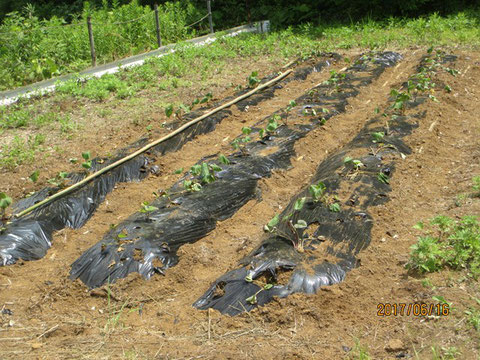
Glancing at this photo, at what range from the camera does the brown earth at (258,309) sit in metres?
3.38

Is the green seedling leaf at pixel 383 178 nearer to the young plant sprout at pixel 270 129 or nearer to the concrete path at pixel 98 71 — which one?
the young plant sprout at pixel 270 129

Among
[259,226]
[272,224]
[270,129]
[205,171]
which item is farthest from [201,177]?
[272,224]

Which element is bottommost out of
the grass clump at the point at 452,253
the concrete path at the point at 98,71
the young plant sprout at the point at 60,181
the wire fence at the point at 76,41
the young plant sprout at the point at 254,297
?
the young plant sprout at the point at 254,297

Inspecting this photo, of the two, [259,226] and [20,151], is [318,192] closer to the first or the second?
[259,226]

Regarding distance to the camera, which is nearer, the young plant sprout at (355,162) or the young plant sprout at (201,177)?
the young plant sprout at (355,162)

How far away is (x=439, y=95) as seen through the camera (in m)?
8.15

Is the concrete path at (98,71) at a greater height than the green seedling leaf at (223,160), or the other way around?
the concrete path at (98,71)

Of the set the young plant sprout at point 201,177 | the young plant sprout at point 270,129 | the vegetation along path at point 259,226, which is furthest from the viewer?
the young plant sprout at point 270,129

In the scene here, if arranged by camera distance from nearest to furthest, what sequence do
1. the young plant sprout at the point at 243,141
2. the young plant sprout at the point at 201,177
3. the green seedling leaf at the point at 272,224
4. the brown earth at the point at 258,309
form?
the brown earth at the point at 258,309 < the green seedling leaf at the point at 272,224 < the young plant sprout at the point at 201,177 < the young plant sprout at the point at 243,141

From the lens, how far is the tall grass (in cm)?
1036

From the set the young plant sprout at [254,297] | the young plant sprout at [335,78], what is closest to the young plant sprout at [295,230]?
the young plant sprout at [254,297]

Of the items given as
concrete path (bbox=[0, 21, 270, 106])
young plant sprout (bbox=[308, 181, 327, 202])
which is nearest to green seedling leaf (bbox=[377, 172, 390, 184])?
young plant sprout (bbox=[308, 181, 327, 202])
